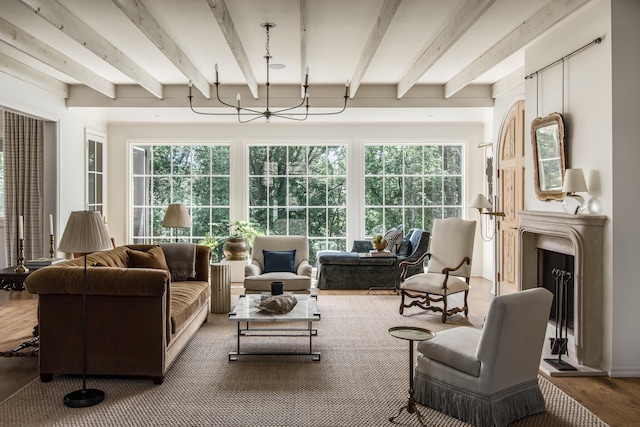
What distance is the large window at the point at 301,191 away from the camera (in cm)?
873

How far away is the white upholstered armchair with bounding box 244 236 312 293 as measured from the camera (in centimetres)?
608

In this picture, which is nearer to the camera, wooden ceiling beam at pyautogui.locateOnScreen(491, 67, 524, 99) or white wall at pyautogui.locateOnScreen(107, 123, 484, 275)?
wooden ceiling beam at pyautogui.locateOnScreen(491, 67, 524, 99)

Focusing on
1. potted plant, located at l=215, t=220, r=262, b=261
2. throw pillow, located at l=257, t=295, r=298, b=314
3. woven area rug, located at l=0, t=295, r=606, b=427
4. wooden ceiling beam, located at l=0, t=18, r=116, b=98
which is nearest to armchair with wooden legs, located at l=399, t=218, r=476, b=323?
woven area rug, located at l=0, t=295, r=606, b=427

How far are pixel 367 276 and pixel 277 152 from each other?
2.68m

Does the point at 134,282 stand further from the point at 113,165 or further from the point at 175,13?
the point at 113,165

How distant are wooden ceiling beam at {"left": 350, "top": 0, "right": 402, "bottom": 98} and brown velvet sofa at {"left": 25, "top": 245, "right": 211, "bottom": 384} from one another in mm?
2504

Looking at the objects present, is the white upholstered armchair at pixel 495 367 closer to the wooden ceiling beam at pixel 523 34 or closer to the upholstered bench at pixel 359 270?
the wooden ceiling beam at pixel 523 34

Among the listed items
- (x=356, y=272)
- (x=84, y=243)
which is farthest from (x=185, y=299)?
(x=356, y=272)

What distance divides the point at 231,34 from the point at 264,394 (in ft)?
9.57

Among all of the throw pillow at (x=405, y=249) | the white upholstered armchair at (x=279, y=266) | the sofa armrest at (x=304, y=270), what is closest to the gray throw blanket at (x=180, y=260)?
the white upholstered armchair at (x=279, y=266)

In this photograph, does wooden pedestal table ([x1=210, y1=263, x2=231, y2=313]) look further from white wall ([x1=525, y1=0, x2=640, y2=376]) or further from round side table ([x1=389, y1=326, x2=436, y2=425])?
white wall ([x1=525, y1=0, x2=640, y2=376])

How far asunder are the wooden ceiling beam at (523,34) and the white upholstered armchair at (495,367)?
224 centimetres

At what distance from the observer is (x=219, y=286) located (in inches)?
232

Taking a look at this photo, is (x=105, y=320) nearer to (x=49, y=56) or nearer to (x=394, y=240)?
Result: (x=49, y=56)
